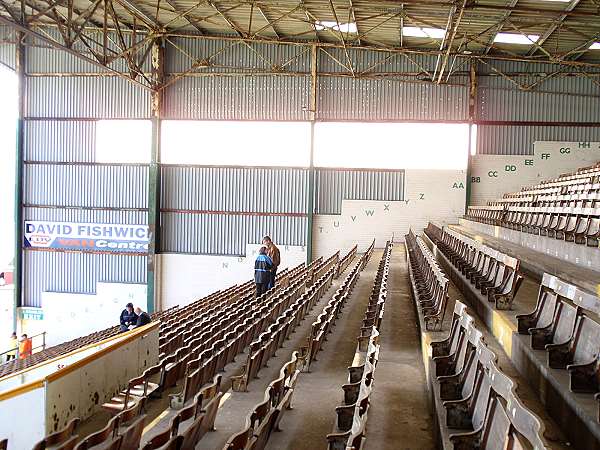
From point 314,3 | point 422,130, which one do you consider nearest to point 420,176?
point 422,130

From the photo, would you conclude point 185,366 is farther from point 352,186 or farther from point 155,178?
point 155,178

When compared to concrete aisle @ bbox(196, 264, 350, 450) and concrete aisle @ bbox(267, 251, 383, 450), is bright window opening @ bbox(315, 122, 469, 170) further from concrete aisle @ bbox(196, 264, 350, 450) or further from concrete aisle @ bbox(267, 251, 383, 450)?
concrete aisle @ bbox(196, 264, 350, 450)

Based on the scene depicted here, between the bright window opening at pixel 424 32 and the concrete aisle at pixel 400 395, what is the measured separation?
31.0ft

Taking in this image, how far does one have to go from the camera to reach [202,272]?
15.9 meters

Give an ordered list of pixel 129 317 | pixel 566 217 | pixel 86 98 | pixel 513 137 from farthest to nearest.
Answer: pixel 86 98
pixel 513 137
pixel 129 317
pixel 566 217

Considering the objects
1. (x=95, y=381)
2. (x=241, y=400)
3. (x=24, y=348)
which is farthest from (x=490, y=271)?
(x=24, y=348)

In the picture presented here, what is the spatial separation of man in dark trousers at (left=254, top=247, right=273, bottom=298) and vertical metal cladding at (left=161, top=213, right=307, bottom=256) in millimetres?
6966

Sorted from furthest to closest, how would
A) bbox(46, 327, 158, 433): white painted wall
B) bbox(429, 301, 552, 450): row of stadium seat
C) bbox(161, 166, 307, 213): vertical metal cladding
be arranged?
bbox(161, 166, 307, 213): vertical metal cladding
bbox(46, 327, 158, 433): white painted wall
bbox(429, 301, 552, 450): row of stadium seat

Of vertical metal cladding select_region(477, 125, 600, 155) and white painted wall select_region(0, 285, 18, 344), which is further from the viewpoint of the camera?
white painted wall select_region(0, 285, 18, 344)

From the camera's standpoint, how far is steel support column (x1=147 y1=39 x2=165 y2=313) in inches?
605

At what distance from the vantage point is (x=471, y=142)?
49.4ft

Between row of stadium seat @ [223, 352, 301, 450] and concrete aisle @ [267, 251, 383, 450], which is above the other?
row of stadium seat @ [223, 352, 301, 450]

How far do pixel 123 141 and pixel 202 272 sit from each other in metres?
4.13

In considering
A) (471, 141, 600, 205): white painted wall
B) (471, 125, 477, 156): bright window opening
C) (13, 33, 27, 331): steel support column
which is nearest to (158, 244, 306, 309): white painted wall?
(13, 33, 27, 331): steel support column
